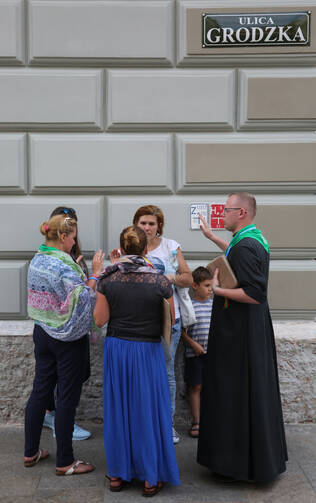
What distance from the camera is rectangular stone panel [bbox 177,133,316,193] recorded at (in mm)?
4660

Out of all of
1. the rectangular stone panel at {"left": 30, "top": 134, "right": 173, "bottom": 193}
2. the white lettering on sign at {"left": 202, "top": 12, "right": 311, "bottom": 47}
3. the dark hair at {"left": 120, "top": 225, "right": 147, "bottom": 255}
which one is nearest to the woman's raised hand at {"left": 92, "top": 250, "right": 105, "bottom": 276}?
the rectangular stone panel at {"left": 30, "top": 134, "right": 173, "bottom": 193}

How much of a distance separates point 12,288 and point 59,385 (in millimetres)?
1346

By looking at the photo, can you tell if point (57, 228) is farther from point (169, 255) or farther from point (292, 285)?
point (292, 285)

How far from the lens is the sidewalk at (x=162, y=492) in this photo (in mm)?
3322

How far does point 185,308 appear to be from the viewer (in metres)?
4.31

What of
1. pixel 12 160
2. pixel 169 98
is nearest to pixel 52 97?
pixel 12 160

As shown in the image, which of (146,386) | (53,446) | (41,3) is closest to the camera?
(146,386)

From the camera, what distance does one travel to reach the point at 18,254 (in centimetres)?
472

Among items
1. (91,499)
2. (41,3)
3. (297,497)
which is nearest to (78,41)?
(41,3)

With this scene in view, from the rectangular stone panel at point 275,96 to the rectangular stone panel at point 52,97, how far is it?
1.29m

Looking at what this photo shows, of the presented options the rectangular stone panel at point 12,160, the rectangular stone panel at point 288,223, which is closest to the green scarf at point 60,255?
the rectangular stone panel at point 12,160

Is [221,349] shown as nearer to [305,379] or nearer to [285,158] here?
[305,379]

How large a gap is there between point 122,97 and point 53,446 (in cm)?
298

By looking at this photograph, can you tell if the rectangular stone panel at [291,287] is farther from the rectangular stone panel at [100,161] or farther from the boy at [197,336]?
the rectangular stone panel at [100,161]
